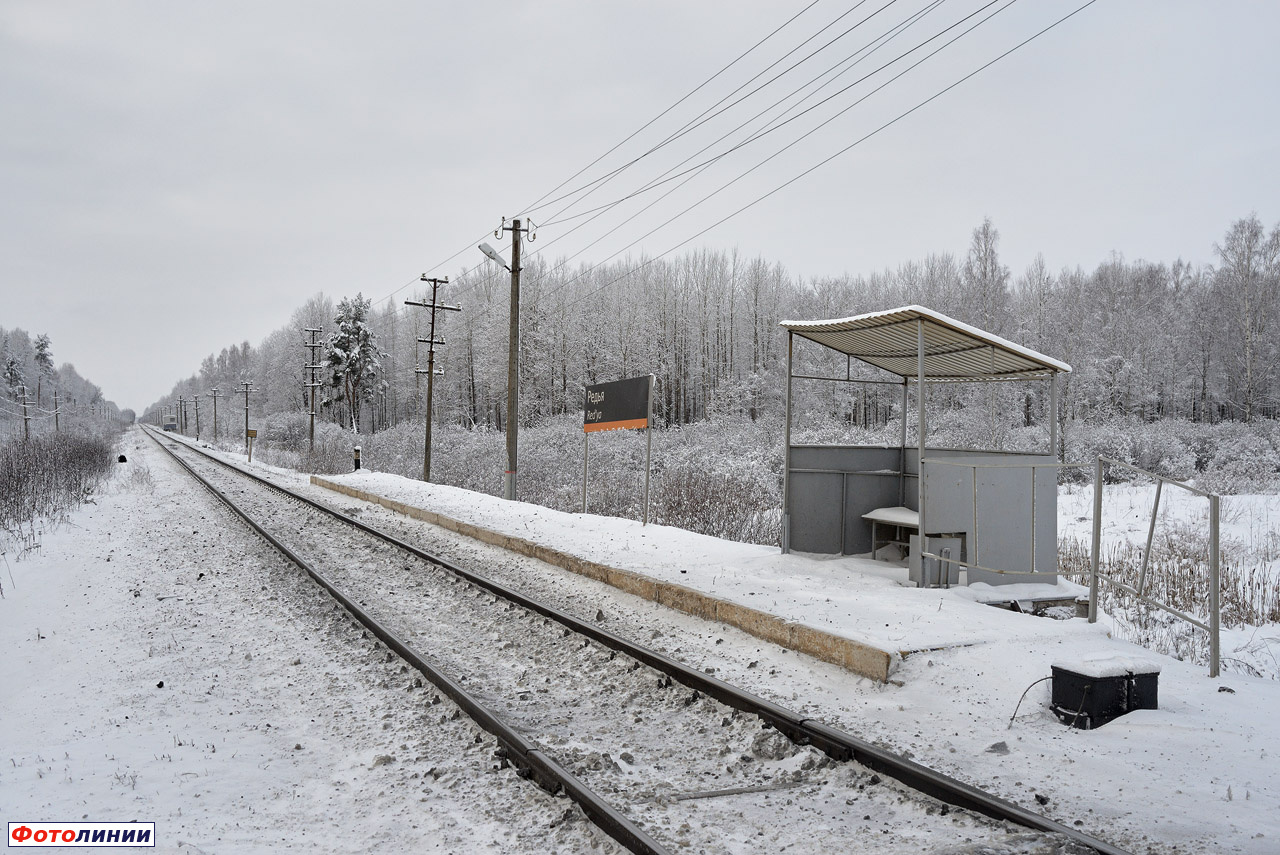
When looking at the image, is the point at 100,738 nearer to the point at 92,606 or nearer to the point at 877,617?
the point at 92,606

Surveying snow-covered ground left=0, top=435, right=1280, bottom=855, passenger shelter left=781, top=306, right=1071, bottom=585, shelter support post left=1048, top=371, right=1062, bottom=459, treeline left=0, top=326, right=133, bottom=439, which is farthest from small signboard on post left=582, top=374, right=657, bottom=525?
treeline left=0, top=326, right=133, bottom=439

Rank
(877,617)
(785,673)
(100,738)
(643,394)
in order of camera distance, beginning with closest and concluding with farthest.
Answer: (100,738), (785,673), (877,617), (643,394)

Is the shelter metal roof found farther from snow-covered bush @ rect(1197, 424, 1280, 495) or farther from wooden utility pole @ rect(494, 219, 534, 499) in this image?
snow-covered bush @ rect(1197, 424, 1280, 495)

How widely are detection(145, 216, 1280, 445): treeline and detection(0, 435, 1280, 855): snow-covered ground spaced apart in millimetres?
34752

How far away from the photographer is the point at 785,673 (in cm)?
594

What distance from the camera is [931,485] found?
8383 mm

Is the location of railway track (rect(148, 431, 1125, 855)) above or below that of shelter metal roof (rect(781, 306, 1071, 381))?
below

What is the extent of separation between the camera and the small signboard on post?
13.1m

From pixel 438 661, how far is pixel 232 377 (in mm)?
183106

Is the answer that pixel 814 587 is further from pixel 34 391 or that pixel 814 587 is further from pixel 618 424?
pixel 34 391

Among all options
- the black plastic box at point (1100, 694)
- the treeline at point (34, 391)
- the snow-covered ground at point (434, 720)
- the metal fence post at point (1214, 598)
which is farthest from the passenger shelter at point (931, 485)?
the treeline at point (34, 391)

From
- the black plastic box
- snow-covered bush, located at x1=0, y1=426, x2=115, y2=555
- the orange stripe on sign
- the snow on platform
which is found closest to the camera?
the black plastic box

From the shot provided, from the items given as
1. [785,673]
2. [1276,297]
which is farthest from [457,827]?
→ [1276,297]

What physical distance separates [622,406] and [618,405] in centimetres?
14
